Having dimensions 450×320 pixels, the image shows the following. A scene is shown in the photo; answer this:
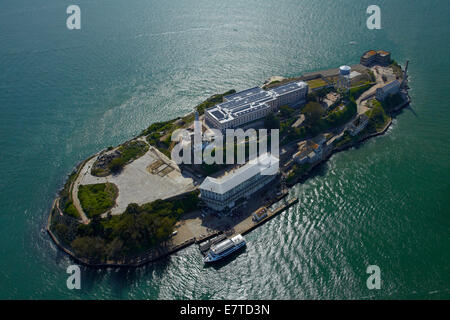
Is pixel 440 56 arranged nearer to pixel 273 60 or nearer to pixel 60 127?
pixel 273 60

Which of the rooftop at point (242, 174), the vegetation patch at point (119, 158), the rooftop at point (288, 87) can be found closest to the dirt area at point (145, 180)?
the vegetation patch at point (119, 158)

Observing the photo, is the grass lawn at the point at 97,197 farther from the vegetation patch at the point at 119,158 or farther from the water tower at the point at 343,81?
the water tower at the point at 343,81

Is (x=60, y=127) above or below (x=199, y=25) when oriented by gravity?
below

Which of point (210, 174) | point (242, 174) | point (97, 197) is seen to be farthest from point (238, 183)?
point (97, 197)

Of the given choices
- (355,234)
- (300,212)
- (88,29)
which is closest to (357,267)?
A: (355,234)

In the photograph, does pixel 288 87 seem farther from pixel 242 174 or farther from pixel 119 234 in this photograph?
pixel 119 234
